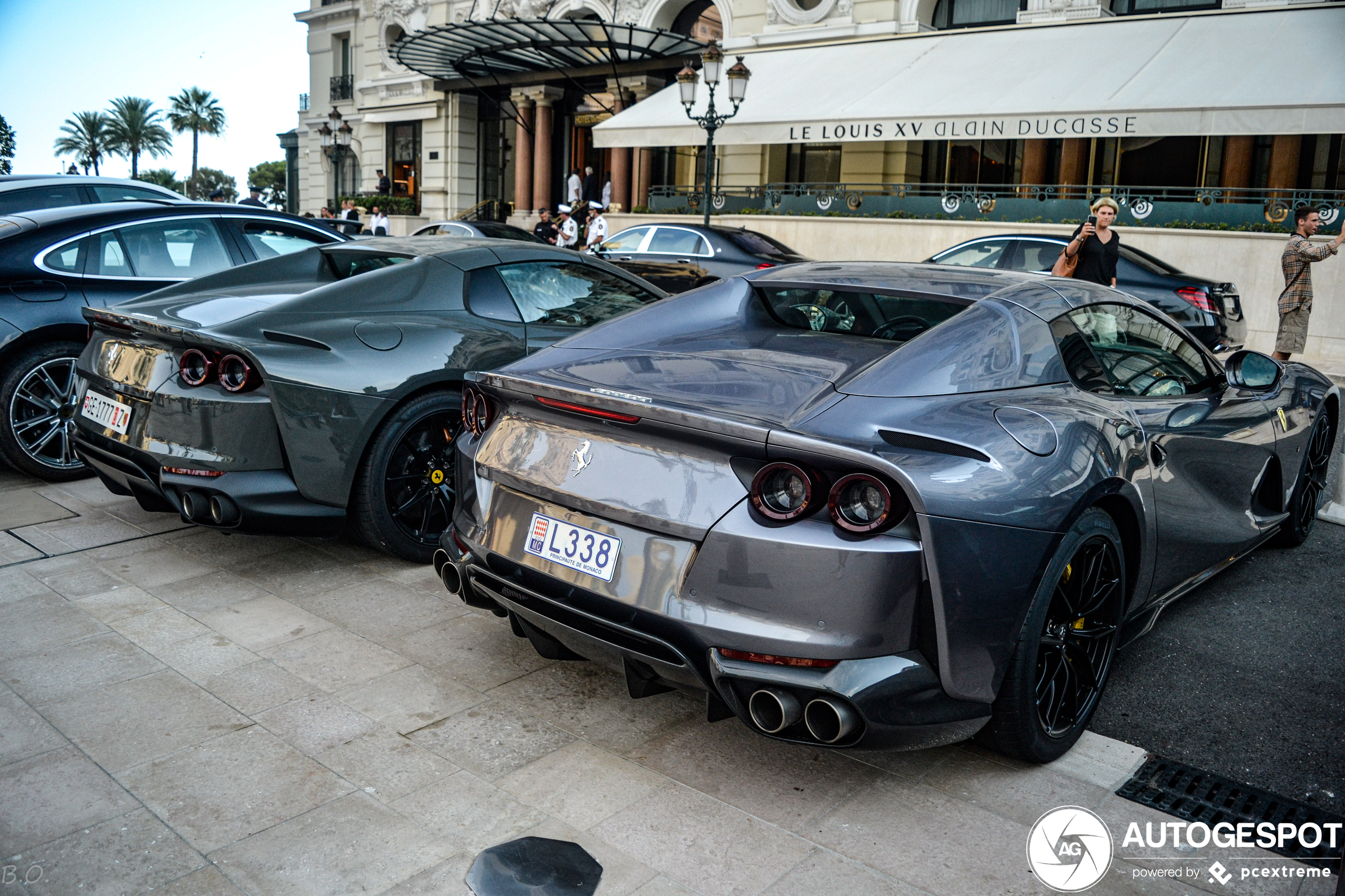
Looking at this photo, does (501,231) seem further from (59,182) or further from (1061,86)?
(1061,86)

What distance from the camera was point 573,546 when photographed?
2918 millimetres

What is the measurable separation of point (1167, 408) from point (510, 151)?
3252 cm

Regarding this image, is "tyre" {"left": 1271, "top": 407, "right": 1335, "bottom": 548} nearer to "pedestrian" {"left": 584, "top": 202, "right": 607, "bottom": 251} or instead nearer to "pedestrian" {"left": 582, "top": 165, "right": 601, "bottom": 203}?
"pedestrian" {"left": 584, "top": 202, "right": 607, "bottom": 251}

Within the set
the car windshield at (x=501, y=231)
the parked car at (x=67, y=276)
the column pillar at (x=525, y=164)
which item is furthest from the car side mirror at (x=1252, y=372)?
the column pillar at (x=525, y=164)

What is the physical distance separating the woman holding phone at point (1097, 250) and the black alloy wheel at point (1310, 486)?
133 inches

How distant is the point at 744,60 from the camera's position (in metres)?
22.5

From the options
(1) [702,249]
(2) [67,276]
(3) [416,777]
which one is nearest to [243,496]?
(3) [416,777]

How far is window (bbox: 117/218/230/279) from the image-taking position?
6.57m

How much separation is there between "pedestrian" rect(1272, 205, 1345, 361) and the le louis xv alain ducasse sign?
439 cm

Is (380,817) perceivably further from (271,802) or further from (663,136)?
(663,136)

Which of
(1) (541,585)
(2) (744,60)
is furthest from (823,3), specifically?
(1) (541,585)

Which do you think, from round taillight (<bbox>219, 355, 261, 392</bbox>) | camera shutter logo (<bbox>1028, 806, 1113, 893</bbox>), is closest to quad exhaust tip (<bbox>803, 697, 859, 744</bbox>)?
camera shutter logo (<bbox>1028, 806, 1113, 893</bbox>)

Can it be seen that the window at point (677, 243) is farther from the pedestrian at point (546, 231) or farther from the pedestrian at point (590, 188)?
the pedestrian at point (590, 188)

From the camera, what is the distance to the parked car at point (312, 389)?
4246 millimetres
